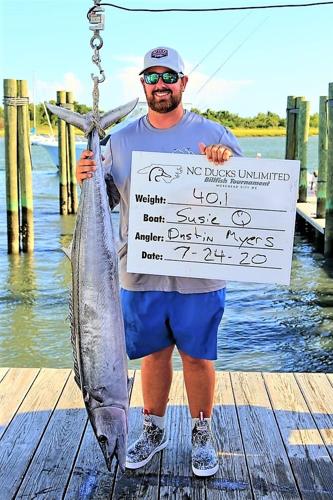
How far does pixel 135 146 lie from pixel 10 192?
7.80m

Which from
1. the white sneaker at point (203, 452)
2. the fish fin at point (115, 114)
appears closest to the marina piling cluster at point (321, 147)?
the white sneaker at point (203, 452)

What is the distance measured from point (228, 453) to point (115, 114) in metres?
1.39

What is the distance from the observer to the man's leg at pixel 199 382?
2680 millimetres

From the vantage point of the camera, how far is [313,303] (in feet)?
26.6

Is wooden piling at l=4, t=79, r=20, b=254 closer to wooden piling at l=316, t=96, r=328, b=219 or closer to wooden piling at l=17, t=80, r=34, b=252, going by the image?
wooden piling at l=17, t=80, r=34, b=252

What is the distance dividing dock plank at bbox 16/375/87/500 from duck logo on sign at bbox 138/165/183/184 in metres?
1.13

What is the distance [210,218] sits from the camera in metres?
2.63

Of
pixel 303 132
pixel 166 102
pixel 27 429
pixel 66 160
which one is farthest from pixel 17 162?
pixel 166 102

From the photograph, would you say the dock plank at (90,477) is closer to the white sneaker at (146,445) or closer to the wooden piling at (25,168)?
the white sneaker at (146,445)

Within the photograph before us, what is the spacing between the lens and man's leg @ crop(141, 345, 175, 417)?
9.00ft

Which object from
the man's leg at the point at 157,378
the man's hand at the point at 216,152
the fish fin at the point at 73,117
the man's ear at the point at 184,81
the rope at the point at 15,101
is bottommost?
the man's leg at the point at 157,378

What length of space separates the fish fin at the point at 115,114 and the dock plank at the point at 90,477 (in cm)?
87

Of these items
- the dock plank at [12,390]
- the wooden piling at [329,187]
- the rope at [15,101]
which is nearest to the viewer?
the dock plank at [12,390]

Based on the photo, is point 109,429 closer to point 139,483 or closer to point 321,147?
point 139,483
